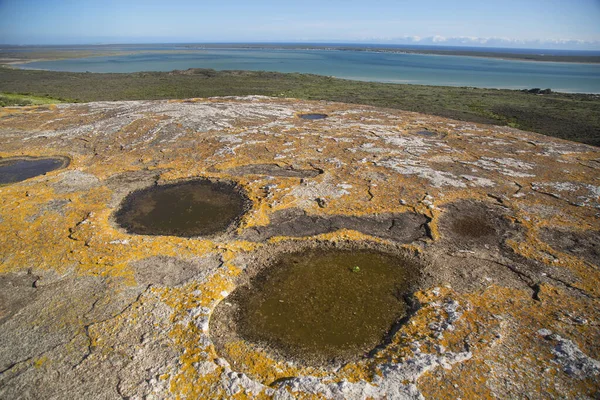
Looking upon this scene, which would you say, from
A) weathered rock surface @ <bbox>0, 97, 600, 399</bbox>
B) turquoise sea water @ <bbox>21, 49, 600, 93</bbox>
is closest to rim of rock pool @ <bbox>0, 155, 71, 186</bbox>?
weathered rock surface @ <bbox>0, 97, 600, 399</bbox>

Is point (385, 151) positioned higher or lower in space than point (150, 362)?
higher

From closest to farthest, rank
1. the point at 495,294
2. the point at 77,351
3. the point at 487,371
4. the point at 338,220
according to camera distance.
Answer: the point at 487,371, the point at 77,351, the point at 495,294, the point at 338,220

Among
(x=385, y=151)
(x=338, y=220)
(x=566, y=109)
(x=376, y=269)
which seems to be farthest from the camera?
(x=566, y=109)

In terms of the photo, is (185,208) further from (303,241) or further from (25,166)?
(25,166)

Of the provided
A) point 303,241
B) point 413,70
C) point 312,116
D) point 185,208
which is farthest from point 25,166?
point 413,70

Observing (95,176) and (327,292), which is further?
(95,176)

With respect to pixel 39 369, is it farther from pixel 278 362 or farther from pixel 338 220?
pixel 338 220

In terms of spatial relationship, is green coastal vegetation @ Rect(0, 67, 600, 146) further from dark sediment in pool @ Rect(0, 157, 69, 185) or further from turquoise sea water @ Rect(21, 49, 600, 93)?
dark sediment in pool @ Rect(0, 157, 69, 185)

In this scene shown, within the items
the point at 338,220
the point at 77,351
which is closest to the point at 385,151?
the point at 338,220
